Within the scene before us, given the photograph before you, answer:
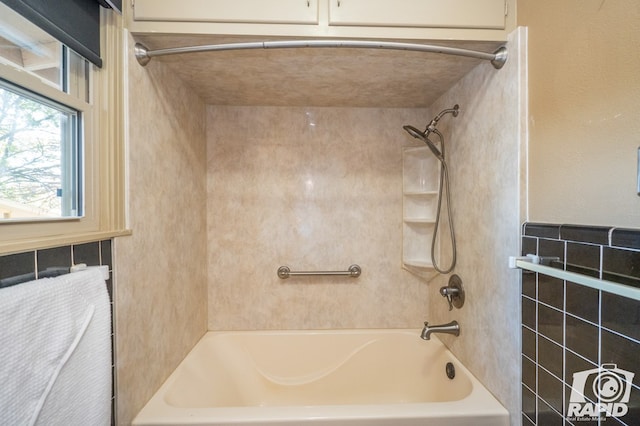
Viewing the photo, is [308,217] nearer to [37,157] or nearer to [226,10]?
[226,10]

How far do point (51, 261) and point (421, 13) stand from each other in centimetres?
141

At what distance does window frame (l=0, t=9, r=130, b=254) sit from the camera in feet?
2.76

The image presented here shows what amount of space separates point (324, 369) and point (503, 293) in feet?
3.82

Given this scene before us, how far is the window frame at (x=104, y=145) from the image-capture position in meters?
0.84

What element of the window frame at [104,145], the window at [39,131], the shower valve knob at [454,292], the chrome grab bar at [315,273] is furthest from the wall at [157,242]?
the shower valve knob at [454,292]

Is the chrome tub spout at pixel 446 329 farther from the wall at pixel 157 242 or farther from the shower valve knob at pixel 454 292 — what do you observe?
the wall at pixel 157 242

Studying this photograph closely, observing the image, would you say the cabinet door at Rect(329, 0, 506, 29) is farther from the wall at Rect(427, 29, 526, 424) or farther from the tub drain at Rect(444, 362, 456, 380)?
the tub drain at Rect(444, 362, 456, 380)

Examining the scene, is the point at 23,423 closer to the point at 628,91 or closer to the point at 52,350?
the point at 52,350

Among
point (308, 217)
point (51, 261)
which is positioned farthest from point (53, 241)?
point (308, 217)

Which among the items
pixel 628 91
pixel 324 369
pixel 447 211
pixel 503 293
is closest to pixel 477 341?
pixel 503 293

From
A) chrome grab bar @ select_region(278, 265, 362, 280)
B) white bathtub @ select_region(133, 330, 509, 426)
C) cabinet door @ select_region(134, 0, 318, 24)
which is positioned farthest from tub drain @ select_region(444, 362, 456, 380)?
cabinet door @ select_region(134, 0, 318, 24)

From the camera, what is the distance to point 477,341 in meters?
1.23

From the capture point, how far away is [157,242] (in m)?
1.16

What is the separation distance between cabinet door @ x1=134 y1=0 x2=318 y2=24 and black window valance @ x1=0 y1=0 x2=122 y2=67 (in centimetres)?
10
